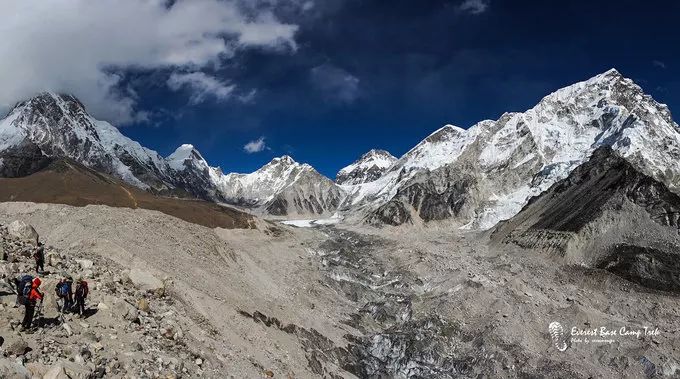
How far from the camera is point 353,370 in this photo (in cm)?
4159

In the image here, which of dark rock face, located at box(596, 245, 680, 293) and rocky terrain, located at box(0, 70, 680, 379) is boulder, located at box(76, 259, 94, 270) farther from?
dark rock face, located at box(596, 245, 680, 293)

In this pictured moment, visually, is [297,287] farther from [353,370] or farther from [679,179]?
[679,179]

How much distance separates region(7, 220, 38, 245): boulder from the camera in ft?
103

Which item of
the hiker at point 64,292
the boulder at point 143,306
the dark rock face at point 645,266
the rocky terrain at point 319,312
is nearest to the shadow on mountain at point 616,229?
the dark rock face at point 645,266

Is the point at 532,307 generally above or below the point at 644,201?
below

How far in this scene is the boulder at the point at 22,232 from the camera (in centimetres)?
3133

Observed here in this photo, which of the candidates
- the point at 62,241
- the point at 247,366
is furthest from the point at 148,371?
the point at 62,241

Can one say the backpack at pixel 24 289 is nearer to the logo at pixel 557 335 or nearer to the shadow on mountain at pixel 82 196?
the logo at pixel 557 335

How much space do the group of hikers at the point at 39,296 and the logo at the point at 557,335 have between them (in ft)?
125

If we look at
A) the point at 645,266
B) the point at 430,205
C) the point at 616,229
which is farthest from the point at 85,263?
the point at 430,205

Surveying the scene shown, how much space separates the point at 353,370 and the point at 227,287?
1305cm

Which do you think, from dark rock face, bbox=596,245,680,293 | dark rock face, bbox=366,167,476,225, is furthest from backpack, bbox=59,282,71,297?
dark rock face, bbox=366,167,476,225

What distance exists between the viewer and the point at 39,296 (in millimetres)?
20859

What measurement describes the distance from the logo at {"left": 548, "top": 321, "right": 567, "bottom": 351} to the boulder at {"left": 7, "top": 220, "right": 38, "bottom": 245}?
4054 centimetres
